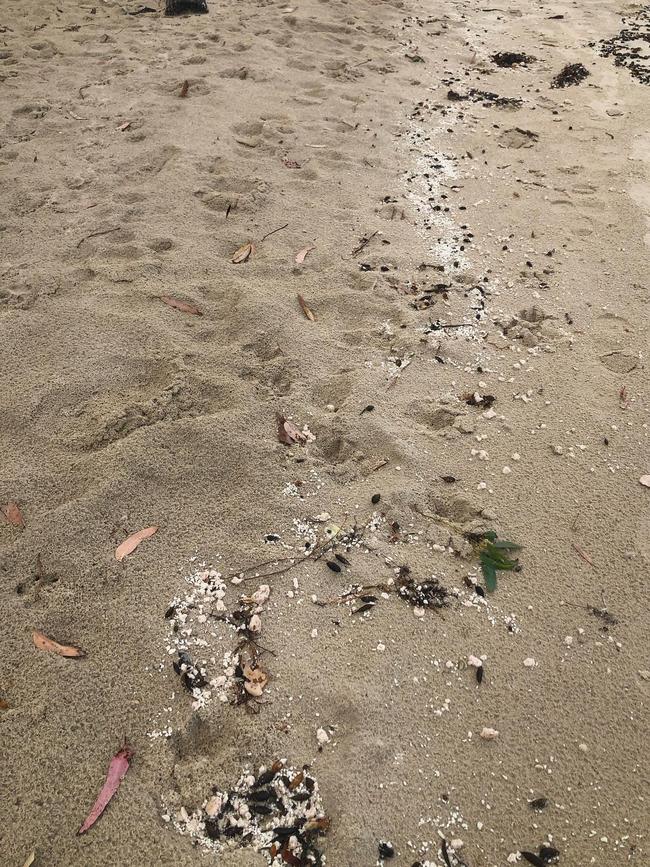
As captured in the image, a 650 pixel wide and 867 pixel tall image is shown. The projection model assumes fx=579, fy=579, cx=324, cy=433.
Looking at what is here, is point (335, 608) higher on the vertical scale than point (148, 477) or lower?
lower

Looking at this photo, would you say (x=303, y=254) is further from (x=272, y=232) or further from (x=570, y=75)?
(x=570, y=75)

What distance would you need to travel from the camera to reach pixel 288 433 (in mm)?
1966

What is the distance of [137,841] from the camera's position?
1.22 meters

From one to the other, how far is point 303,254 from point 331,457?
1.19m

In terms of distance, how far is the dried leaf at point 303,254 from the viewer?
105 inches

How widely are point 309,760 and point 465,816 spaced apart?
363 mm

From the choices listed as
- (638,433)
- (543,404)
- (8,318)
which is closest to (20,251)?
(8,318)

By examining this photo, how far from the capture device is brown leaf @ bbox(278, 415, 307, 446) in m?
1.95

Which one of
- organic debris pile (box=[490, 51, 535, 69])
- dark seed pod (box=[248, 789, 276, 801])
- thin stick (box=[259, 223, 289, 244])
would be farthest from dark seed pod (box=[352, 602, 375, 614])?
organic debris pile (box=[490, 51, 535, 69])

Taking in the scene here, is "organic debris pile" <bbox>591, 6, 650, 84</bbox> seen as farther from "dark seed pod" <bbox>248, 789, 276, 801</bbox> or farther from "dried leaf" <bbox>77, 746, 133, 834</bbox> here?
"dried leaf" <bbox>77, 746, 133, 834</bbox>

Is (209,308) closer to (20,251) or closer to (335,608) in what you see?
(20,251)

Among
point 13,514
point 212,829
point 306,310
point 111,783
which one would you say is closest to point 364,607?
point 212,829

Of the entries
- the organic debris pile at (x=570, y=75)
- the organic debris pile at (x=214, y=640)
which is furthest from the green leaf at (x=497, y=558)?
the organic debris pile at (x=570, y=75)

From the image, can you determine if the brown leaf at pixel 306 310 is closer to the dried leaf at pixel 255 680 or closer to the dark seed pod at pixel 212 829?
the dried leaf at pixel 255 680
